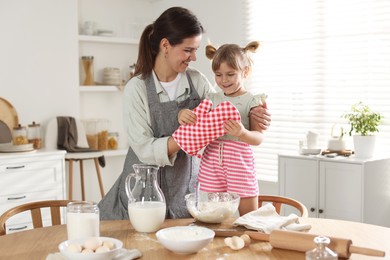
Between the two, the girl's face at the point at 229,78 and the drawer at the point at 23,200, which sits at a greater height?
the girl's face at the point at 229,78

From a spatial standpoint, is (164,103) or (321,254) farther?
(164,103)

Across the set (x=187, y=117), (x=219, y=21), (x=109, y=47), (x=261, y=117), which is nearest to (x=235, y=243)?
(x=187, y=117)

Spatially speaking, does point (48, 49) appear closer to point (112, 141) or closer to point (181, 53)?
point (112, 141)

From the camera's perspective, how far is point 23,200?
177 inches

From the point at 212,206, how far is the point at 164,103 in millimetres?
581

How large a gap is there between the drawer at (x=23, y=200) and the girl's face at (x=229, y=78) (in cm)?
261

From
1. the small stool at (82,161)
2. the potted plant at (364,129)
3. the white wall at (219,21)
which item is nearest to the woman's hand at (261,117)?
the potted plant at (364,129)

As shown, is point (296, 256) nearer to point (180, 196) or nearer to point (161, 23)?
point (180, 196)

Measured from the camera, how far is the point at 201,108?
7.09 feet

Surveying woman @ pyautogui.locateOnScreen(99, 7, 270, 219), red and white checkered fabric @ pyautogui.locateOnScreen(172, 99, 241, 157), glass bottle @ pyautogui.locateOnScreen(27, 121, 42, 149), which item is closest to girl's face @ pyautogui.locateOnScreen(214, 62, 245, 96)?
woman @ pyautogui.locateOnScreen(99, 7, 270, 219)

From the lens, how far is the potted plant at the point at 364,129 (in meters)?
3.90

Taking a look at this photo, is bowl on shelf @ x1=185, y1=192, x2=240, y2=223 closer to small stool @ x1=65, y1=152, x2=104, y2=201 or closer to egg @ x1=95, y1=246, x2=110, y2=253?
egg @ x1=95, y1=246, x2=110, y2=253

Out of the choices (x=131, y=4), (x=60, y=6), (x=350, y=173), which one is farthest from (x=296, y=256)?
(x=131, y=4)

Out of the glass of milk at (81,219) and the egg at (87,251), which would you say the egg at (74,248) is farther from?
the glass of milk at (81,219)
